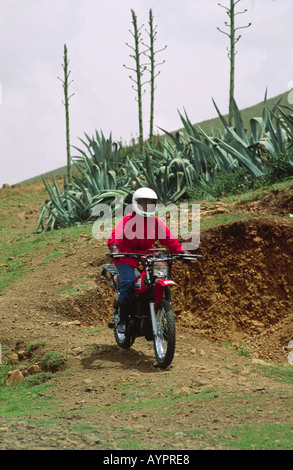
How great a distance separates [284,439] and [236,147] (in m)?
10.4

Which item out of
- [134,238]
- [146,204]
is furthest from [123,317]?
[146,204]

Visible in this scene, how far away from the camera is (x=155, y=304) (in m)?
7.19

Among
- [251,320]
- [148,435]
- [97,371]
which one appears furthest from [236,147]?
[148,435]

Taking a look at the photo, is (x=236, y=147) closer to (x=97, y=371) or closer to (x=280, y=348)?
(x=280, y=348)

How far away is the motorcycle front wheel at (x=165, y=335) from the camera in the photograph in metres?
6.72

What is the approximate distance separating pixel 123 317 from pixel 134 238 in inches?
37.1

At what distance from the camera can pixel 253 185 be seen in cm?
1380

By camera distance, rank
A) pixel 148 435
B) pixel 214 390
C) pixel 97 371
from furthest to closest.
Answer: pixel 97 371 < pixel 214 390 < pixel 148 435

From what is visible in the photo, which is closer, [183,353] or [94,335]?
[183,353]

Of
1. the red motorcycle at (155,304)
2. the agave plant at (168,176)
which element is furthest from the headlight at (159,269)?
the agave plant at (168,176)

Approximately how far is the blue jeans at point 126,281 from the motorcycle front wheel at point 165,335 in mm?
477

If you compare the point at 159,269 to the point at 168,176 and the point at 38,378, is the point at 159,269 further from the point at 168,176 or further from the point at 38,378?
the point at 168,176

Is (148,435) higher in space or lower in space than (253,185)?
lower

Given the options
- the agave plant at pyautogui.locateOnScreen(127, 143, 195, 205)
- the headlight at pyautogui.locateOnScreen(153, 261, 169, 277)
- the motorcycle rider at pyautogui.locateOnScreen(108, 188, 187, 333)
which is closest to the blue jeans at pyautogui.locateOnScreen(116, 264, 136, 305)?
the motorcycle rider at pyautogui.locateOnScreen(108, 188, 187, 333)
